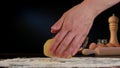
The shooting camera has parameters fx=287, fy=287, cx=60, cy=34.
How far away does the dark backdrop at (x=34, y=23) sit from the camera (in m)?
1.59

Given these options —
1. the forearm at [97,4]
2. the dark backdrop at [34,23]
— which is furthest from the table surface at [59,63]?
the dark backdrop at [34,23]

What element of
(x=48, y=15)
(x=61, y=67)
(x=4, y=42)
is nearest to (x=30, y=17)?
(x=48, y=15)

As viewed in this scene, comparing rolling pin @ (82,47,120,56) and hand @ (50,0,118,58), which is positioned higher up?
hand @ (50,0,118,58)

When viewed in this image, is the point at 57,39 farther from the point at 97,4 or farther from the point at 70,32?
the point at 97,4

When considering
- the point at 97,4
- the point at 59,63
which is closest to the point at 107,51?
the point at 97,4

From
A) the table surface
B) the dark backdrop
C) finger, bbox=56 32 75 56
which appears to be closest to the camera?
the table surface

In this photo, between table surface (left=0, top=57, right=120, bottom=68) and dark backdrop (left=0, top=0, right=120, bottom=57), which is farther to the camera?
dark backdrop (left=0, top=0, right=120, bottom=57)

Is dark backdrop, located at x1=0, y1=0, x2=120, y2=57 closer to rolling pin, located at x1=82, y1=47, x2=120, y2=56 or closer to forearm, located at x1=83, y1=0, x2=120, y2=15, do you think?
rolling pin, located at x1=82, y1=47, x2=120, y2=56

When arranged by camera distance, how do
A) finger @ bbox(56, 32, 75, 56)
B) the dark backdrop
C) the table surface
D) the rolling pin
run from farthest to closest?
the dark backdrop < the rolling pin < finger @ bbox(56, 32, 75, 56) < the table surface

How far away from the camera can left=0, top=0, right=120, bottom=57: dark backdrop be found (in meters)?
1.59

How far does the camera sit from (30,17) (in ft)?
5.41

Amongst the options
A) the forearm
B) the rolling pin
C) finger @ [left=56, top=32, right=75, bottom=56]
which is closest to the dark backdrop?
the rolling pin

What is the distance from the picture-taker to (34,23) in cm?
164

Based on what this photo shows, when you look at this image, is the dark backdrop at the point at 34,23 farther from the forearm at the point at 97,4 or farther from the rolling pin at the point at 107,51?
the forearm at the point at 97,4
